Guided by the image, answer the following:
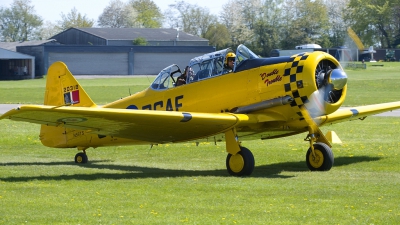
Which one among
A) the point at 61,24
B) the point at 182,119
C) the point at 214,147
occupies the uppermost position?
the point at 61,24

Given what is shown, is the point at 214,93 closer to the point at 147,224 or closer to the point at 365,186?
the point at 365,186

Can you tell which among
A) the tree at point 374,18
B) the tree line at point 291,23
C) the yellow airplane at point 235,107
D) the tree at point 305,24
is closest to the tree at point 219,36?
the tree line at point 291,23

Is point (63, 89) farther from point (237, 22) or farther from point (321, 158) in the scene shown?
point (237, 22)

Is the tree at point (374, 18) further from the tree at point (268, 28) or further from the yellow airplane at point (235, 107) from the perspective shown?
the yellow airplane at point (235, 107)

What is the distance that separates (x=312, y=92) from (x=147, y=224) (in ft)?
18.0

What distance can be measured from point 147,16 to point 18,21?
25.5 metres

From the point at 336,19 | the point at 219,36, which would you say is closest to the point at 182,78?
the point at 336,19

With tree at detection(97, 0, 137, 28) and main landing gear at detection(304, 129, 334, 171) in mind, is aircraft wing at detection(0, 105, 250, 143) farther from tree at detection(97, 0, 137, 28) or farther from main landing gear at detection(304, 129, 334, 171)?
tree at detection(97, 0, 137, 28)

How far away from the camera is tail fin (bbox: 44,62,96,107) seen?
15633 mm

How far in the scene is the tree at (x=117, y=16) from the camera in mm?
138125

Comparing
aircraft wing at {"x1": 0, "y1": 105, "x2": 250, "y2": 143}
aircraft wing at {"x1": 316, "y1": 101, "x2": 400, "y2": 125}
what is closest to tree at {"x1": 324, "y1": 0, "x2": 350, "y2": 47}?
aircraft wing at {"x1": 316, "y1": 101, "x2": 400, "y2": 125}

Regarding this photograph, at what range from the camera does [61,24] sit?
148875mm

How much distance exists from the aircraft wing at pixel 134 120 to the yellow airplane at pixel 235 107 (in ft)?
0.06

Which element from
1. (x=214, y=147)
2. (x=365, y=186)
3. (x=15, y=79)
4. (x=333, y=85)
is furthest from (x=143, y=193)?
(x=15, y=79)
